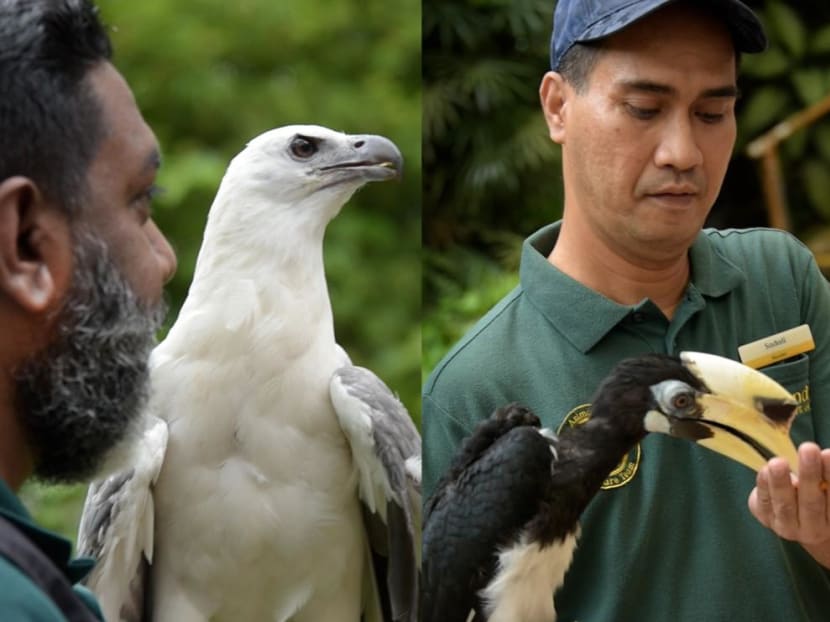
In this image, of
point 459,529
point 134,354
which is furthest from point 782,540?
point 134,354

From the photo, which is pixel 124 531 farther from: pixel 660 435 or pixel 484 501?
pixel 660 435

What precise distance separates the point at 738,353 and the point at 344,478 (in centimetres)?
48

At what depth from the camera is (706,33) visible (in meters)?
1.37

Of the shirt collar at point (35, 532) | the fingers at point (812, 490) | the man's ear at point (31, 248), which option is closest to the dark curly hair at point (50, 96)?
the man's ear at point (31, 248)

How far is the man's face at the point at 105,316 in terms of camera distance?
46.2 inches

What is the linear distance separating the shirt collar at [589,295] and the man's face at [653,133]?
32 millimetres

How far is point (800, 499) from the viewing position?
52.6 inches

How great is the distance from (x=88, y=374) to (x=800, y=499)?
2.10 feet

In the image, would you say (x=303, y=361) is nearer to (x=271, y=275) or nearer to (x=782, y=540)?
(x=271, y=275)

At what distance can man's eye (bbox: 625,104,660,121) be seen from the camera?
4.48ft

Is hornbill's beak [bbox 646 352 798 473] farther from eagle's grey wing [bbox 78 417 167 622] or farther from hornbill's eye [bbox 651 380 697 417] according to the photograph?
eagle's grey wing [bbox 78 417 167 622]

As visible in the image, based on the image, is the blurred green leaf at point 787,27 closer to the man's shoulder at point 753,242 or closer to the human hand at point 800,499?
the man's shoulder at point 753,242

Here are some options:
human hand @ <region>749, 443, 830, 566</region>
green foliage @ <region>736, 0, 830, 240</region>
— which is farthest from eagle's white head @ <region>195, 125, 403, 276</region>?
human hand @ <region>749, 443, 830, 566</region>

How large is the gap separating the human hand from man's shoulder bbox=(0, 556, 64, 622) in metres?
0.66
